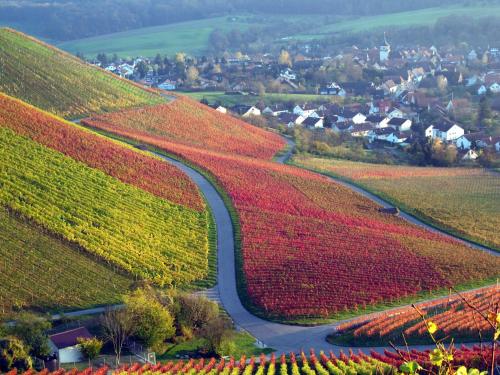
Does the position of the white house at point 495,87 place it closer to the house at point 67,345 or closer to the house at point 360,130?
the house at point 360,130

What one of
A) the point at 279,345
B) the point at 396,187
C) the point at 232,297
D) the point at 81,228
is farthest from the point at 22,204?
the point at 396,187

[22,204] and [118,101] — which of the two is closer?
[22,204]

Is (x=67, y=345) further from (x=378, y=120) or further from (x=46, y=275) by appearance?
(x=378, y=120)

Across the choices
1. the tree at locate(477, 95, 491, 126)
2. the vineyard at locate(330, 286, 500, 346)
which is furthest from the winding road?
the tree at locate(477, 95, 491, 126)

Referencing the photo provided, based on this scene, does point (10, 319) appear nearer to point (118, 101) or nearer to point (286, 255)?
point (286, 255)

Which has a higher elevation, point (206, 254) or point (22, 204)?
point (22, 204)

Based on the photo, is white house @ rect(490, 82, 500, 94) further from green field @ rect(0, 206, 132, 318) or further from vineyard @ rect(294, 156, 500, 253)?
green field @ rect(0, 206, 132, 318)

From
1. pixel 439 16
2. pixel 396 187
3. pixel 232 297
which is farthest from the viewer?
pixel 439 16

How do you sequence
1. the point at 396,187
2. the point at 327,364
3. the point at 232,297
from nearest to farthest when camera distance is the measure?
the point at 327,364 < the point at 232,297 < the point at 396,187
